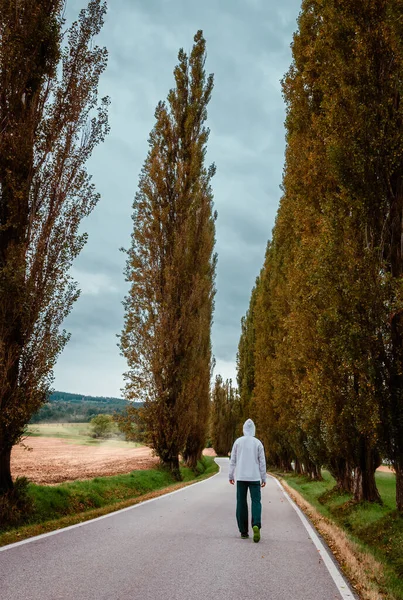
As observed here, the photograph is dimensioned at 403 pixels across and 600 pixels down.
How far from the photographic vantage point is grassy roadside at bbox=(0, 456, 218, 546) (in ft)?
25.1

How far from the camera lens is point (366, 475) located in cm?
1255

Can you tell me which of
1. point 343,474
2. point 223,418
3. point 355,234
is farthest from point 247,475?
point 223,418

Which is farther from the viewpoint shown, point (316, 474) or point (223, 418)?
point (223, 418)

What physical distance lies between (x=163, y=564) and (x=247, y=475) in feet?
8.88

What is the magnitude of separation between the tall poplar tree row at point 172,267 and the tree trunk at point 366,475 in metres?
8.39

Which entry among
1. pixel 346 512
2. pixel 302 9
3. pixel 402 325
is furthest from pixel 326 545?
pixel 302 9

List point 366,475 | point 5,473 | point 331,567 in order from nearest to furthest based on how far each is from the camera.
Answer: point 331,567 < point 5,473 < point 366,475

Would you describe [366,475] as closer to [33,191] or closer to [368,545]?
[368,545]

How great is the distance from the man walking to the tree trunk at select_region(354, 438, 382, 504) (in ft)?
17.2

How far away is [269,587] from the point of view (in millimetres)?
4824

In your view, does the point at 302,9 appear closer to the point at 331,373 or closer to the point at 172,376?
the point at 331,373

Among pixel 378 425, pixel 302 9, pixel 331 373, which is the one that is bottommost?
pixel 378 425

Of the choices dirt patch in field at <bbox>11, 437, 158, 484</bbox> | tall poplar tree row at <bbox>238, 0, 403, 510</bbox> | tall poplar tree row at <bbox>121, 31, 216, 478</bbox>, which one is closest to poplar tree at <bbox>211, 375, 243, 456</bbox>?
dirt patch in field at <bbox>11, 437, 158, 484</bbox>

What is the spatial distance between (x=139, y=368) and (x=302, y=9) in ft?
45.6
